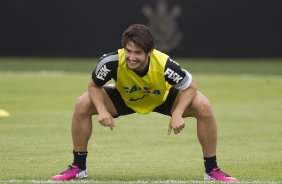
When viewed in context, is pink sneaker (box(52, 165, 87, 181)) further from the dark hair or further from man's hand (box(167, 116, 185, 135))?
the dark hair

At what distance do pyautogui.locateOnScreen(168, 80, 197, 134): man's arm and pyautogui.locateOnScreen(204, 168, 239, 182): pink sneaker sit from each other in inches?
25.6

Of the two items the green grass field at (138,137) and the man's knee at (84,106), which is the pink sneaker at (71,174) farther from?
the man's knee at (84,106)

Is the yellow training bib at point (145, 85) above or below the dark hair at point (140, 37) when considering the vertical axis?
below

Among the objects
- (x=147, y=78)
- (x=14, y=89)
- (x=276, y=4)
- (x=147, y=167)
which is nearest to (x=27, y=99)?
(x=14, y=89)

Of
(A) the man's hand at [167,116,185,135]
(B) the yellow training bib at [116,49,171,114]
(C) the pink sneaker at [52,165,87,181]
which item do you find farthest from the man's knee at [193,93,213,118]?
(C) the pink sneaker at [52,165,87,181]

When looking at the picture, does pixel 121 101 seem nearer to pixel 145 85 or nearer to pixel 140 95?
pixel 140 95

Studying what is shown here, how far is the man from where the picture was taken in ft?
25.6

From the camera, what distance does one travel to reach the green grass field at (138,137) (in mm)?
8883

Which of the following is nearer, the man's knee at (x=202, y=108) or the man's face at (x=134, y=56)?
the man's face at (x=134, y=56)

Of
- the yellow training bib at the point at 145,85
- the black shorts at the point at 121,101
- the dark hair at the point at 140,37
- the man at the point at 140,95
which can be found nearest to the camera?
the dark hair at the point at 140,37

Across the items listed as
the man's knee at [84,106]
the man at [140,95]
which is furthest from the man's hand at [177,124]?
the man's knee at [84,106]

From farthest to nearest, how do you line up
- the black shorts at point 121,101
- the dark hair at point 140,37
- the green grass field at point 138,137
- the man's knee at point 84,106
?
the green grass field at point 138,137 → the black shorts at point 121,101 → the man's knee at point 84,106 → the dark hair at point 140,37

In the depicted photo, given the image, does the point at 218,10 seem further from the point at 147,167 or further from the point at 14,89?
the point at 147,167

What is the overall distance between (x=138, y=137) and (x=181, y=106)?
4.26 meters
